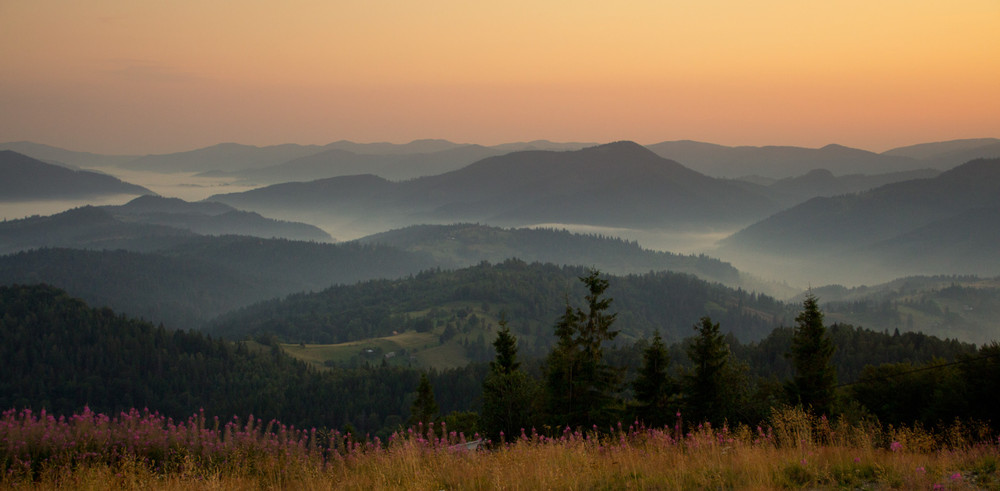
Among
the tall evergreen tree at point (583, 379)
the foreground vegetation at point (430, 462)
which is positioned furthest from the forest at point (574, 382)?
the foreground vegetation at point (430, 462)

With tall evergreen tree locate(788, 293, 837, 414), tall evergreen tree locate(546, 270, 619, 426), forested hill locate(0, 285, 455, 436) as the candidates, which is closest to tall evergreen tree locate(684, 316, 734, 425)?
tall evergreen tree locate(788, 293, 837, 414)

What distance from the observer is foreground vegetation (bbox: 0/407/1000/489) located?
35.3 ft

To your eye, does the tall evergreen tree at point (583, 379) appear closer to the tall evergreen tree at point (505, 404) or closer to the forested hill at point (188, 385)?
the tall evergreen tree at point (505, 404)

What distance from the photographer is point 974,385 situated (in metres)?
31.5

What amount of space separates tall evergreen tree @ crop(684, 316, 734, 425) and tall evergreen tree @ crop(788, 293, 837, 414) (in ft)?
14.6

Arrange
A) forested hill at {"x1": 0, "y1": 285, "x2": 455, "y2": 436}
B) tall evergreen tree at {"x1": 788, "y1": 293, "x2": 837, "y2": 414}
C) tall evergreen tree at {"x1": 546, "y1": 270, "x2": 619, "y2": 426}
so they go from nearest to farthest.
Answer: tall evergreen tree at {"x1": 546, "y1": 270, "x2": 619, "y2": 426}
tall evergreen tree at {"x1": 788, "y1": 293, "x2": 837, "y2": 414}
forested hill at {"x1": 0, "y1": 285, "x2": 455, "y2": 436}

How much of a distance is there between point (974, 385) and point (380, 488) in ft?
111

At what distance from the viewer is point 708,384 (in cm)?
3241

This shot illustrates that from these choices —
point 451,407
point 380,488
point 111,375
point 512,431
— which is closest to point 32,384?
point 111,375

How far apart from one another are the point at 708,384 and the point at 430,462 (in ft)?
78.3

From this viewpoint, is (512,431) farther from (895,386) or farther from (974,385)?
(895,386)

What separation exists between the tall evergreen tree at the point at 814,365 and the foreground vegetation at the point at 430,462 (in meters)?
21.4

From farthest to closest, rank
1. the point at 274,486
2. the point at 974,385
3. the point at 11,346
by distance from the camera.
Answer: the point at 11,346 → the point at 974,385 → the point at 274,486

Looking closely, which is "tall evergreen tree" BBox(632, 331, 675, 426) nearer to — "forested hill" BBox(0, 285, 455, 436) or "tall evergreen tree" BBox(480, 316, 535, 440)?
"tall evergreen tree" BBox(480, 316, 535, 440)
